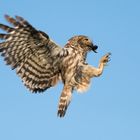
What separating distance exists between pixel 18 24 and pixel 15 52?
0.69 meters

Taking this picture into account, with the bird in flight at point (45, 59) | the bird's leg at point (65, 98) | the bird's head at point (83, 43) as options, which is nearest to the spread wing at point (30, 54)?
the bird in flight at point (45, 59)

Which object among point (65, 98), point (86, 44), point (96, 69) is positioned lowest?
point (65, 98)

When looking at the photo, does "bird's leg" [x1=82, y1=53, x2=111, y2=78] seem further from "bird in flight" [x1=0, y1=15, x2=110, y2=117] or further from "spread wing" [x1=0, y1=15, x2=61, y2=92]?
"spread wing" [x1=0, y1=15, x2=61, y2=92]

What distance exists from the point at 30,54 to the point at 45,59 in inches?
14.6

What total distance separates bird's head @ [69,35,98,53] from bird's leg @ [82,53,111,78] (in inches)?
18.4

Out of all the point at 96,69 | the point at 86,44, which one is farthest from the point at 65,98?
the point at 86,44

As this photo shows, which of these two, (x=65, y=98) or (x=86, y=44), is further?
(x=86, y=44)

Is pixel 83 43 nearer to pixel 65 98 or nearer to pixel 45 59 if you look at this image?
pixel 45 59

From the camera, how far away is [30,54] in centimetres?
1208

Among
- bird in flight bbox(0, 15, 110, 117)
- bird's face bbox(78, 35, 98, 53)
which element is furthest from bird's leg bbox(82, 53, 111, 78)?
bird's face bbox(78, 35, 98, 53)

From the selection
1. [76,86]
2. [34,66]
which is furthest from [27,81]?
[76,86]

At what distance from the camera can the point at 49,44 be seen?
11852mm

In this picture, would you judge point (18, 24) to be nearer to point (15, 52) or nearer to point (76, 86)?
point (15, 52)

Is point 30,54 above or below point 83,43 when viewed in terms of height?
below
